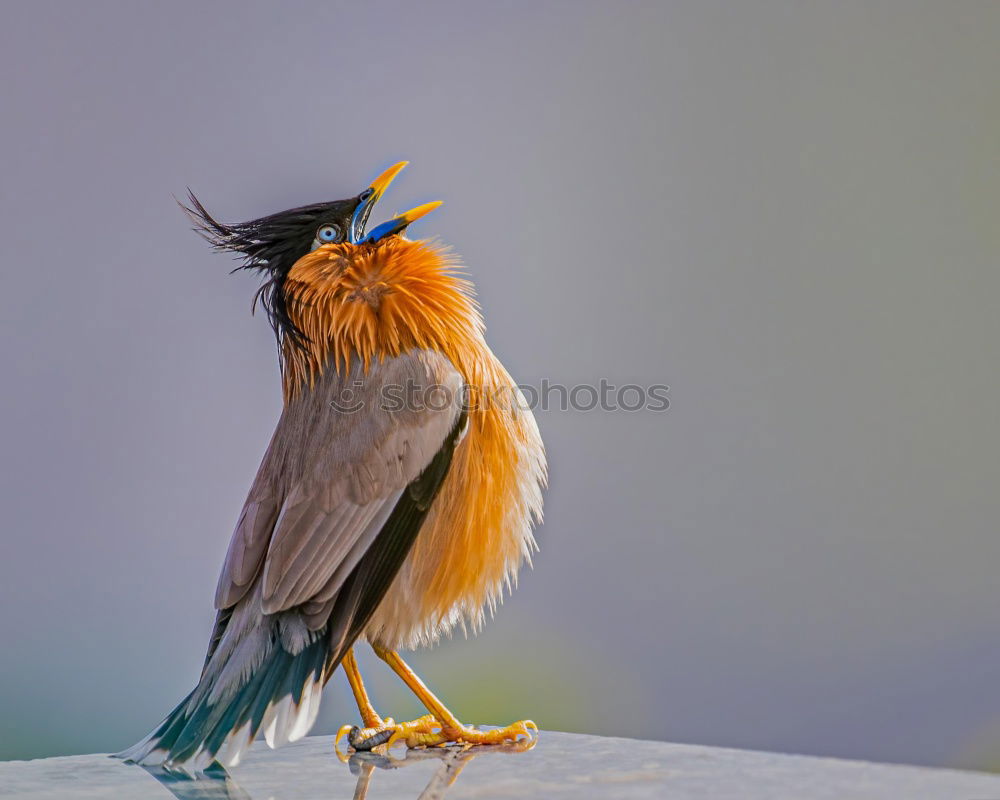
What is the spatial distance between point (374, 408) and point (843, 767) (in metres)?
0.96

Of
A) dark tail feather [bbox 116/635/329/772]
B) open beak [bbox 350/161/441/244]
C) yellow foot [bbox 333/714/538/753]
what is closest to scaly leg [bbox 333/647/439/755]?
yellow foot [bbox 333/714/538/753]

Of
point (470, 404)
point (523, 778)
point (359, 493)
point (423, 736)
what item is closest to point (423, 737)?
point (423, 736)

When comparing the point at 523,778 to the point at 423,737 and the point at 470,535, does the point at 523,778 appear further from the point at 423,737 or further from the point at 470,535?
the point at 470,535

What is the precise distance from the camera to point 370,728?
1734 millimetres

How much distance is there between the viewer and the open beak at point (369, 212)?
6.23 ft

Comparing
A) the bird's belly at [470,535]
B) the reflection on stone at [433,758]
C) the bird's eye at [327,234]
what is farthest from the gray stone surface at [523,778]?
the bird's eye at [327,234]

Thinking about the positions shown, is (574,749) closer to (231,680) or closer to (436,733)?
(436,733)

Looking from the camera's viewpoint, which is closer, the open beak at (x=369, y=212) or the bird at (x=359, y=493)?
the bird at (x=359, y=493)

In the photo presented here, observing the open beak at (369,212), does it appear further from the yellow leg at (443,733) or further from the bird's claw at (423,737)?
the bird's claw at (423,737)

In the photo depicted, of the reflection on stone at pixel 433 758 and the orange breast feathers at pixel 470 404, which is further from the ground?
the orange breast feathers at pixel 470 404

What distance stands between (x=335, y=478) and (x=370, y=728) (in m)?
0.48

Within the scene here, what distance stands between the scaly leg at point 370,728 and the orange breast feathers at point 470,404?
0.30ft

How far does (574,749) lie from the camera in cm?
174

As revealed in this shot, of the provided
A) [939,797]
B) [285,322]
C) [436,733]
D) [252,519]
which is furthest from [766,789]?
[285,322]
